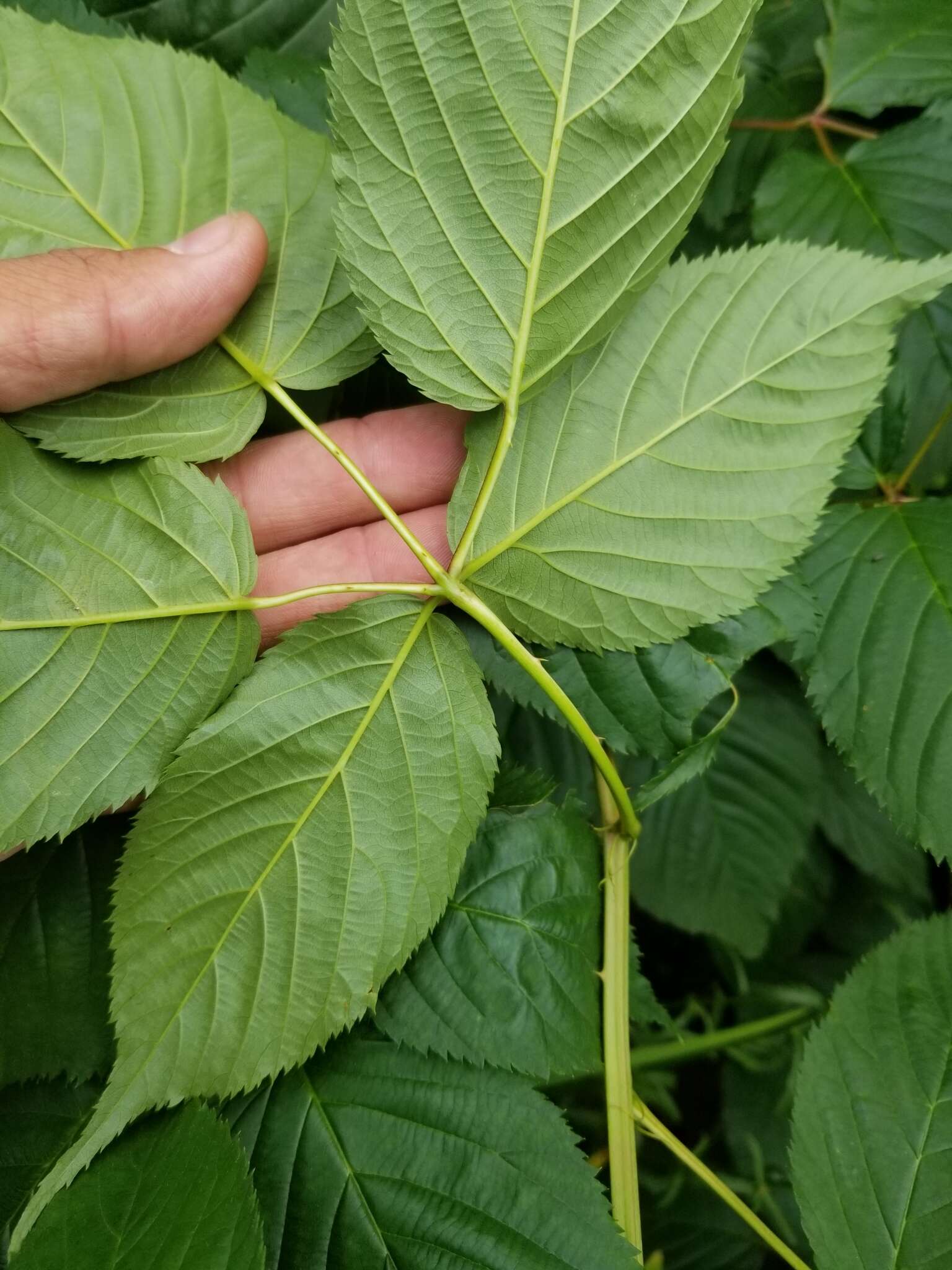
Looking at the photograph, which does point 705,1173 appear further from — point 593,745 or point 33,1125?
point 33,1125

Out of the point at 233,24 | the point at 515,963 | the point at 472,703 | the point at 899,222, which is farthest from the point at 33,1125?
the point at 899,222

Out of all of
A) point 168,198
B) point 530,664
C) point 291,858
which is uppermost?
point 168,198

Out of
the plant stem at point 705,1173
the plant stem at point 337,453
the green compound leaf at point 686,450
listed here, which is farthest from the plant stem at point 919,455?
the plant stem at point 705,1173

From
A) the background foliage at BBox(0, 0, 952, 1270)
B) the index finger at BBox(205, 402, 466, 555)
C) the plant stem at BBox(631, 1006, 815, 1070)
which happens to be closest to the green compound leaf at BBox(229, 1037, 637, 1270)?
the background foliage at BBox(0, 0, 952, 1270)

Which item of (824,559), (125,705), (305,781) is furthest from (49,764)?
(824,559)

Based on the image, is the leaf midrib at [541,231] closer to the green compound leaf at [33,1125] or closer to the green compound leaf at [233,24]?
the green compound leaf at [233,24]

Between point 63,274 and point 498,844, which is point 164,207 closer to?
point 63,274
